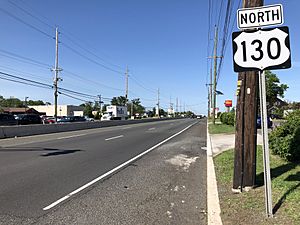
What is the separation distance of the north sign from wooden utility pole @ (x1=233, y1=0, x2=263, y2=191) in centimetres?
119

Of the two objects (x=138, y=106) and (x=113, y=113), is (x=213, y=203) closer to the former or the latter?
(x=113, y=113)

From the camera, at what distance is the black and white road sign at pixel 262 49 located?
4.33m

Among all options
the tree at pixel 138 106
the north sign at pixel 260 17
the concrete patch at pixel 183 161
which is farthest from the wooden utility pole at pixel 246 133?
the tree at pixel 138 106

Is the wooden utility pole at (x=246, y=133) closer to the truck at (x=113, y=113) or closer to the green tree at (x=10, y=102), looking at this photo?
the truck at (x=113, y=113)

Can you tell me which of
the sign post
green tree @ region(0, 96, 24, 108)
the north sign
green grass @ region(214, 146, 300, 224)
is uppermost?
green tree @ region(0, 96, 24, 108)

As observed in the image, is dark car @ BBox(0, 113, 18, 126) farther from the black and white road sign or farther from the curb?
the black and white road sign

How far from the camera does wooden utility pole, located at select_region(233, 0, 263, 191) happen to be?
5855 millimetres

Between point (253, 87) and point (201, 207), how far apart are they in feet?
7.94

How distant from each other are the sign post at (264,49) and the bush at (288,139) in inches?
184

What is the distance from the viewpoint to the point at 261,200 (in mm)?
5215

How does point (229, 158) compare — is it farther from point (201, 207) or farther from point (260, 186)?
point (201, 207)

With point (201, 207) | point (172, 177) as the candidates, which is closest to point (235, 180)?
point (201, 207)

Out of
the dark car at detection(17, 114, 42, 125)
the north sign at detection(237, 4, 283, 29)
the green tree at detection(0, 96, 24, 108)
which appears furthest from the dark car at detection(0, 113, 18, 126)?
the green tree at detection(0, 96, 24, 108)

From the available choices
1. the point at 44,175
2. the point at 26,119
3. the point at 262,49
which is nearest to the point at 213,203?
the point at 262,49
